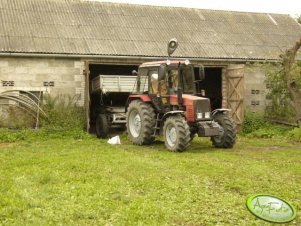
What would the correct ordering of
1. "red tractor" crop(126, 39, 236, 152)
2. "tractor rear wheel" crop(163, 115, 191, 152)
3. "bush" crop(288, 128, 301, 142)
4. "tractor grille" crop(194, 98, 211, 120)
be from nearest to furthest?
"tractor rear wheel" crop(163, 115, 191, 152), "red tractor" crop(126, 39, 236, 152), "tractor grille" crop(194, 98, 211, 120), "bush" crop(288, 128, 301, 142)

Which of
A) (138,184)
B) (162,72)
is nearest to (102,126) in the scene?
(162,72)

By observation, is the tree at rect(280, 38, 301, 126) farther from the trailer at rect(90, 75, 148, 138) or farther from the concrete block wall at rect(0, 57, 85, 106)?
the concrete block wall at rect(0, 57, 85, 106)

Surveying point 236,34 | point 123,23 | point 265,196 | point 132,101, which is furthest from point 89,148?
point 236,34

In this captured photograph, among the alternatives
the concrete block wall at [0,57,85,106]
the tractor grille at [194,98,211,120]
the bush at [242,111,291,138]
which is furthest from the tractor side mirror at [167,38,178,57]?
the bush at [242,111,291,138]

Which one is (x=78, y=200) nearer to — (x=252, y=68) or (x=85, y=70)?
(x=85, y=70)

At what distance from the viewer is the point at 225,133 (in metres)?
11.1

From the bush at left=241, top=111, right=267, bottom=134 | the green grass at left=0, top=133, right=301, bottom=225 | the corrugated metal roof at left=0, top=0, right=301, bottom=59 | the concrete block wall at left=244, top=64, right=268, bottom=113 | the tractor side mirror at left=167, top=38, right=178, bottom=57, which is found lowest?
the green grass at left=0, top=133, right=301, bottom=225

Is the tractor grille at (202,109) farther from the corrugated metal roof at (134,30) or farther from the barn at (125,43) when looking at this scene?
the corrugated metal roof at (134,30)

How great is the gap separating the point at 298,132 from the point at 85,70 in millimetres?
6942

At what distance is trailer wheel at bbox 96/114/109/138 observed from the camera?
46.7 ft

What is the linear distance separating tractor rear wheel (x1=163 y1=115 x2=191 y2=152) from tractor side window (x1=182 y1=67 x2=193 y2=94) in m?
1.23

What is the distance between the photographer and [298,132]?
13.5 metres

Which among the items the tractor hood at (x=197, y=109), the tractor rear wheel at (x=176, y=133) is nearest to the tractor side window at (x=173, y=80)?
the tractor hood at (x=197, y=109)

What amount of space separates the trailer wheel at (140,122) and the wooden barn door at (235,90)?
4.73 metres
